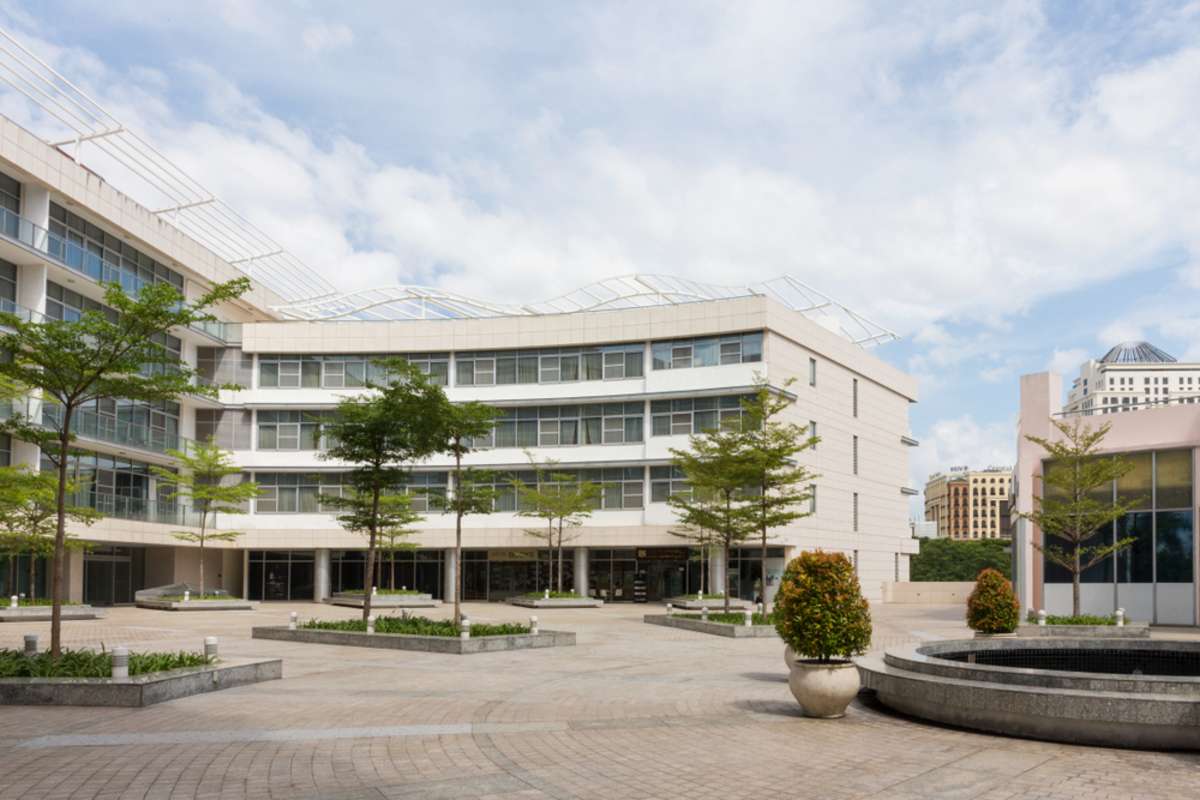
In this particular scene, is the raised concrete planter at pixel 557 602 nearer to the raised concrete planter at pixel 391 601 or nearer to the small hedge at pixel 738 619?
the raised concrete planter at pixel 391 601

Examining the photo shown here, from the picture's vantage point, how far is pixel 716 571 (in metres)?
51.8

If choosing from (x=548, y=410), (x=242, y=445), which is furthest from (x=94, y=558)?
(x=548, y=410)

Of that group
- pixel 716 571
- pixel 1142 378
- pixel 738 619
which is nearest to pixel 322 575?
pixel 716 571

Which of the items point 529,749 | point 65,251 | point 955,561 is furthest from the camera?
point 955,561

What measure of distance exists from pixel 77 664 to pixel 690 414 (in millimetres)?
38315

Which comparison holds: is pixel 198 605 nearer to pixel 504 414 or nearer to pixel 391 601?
pixel 391 601

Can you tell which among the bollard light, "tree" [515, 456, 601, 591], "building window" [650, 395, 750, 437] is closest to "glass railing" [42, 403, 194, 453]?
"tree" [515, 456, 601, 591]

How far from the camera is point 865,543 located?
194 ft

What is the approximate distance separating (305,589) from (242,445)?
27.8 ft

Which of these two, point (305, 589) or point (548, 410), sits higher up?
point (548, 410)

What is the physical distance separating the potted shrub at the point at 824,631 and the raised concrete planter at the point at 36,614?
28.2 metres

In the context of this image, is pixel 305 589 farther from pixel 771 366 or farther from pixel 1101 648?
pixel 1101 648

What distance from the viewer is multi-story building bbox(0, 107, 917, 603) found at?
5019 cm

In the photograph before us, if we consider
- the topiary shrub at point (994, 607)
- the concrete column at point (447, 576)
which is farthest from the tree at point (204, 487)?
the topiary shrub at point (994, 607)
